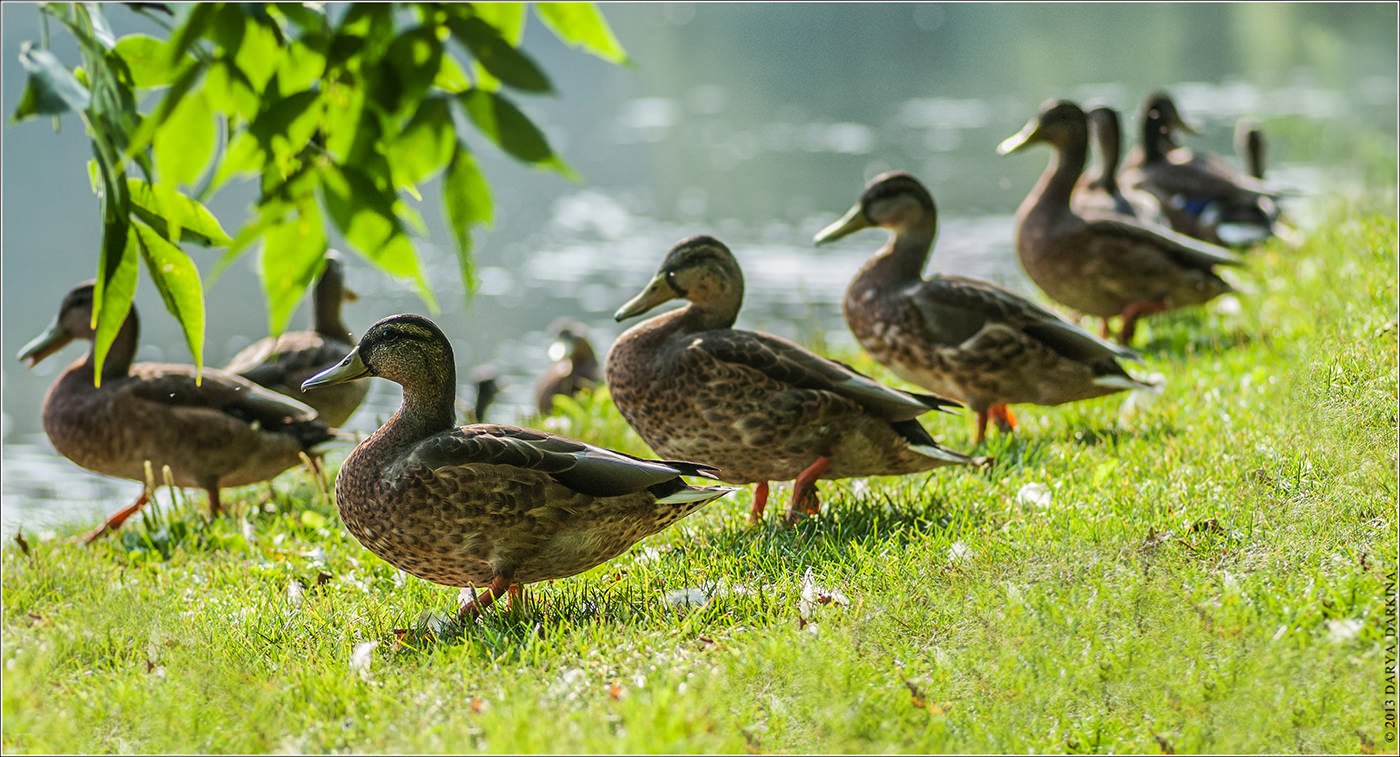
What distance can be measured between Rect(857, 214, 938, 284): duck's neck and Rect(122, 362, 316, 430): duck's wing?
2912 mm

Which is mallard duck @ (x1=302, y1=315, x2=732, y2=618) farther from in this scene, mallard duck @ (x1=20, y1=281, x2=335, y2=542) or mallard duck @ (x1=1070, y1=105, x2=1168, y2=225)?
mallard duck @ (x1=1070, y1=105, x2=1168, y2=225)

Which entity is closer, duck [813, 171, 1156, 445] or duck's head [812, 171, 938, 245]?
duck [813, 171, 1156, 445]

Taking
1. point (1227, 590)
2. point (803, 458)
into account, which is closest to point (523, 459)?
point (803, 458)

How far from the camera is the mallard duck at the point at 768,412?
528 cm

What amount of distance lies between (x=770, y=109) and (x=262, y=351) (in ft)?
81.5

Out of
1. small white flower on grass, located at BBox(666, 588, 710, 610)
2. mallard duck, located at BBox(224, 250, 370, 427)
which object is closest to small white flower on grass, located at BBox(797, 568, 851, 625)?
small white flower on grass, located at BBox(666, 588, 710, 610)

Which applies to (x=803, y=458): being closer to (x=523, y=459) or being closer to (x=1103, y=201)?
(x=523, y=459)

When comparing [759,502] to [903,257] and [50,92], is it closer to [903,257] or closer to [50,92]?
[903,257]

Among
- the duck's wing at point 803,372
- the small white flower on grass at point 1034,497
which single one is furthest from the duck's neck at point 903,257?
the small white flower on grass at point 1034,497

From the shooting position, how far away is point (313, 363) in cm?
797

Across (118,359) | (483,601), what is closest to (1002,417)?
(483,601)

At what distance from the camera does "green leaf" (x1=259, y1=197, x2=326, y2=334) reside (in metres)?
2.52

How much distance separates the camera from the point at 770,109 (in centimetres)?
3183

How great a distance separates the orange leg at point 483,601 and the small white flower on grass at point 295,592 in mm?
739
